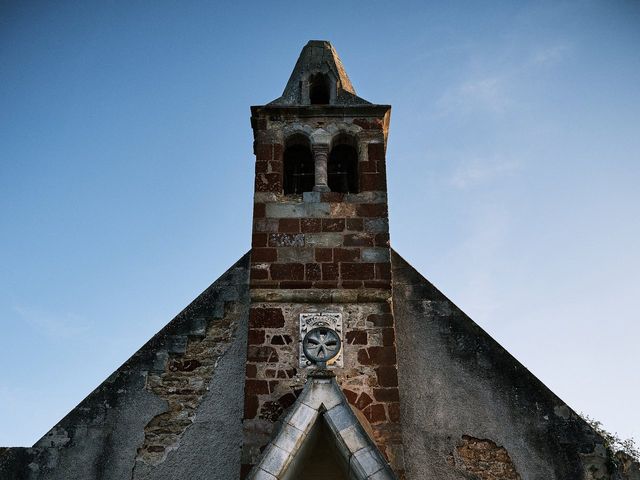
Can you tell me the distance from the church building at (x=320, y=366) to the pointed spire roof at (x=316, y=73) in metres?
0.07

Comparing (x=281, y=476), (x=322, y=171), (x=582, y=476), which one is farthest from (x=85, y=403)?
(x=582, y=476)

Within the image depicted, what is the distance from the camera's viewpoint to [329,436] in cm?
673

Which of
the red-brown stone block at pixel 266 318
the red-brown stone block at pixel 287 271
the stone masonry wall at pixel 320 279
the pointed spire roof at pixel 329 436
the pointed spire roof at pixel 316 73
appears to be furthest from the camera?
the pointed spire roof at pixel 316 73

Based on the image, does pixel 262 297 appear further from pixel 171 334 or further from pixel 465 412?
pixel 465 412

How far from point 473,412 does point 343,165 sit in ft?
11.0

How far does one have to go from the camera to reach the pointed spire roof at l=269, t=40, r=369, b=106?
930cm

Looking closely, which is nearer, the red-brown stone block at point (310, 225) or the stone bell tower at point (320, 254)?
the stone bell tower at point (320, 254)

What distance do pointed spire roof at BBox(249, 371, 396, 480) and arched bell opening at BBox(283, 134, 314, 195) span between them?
2997 millimetres

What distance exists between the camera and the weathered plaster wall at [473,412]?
7.99 metres

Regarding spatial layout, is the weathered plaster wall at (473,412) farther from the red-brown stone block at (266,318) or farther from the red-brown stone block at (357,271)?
the red-brown stone block at (266,318)

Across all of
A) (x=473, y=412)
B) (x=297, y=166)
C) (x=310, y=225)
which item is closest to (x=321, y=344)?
(x=310, y=225)

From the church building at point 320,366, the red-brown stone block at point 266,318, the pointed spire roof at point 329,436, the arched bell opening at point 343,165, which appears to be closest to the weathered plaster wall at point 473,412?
the church building at point 320,366

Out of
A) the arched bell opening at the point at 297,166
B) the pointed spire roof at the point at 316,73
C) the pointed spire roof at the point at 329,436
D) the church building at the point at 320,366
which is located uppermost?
the pointed spire roof at the point at 316,73

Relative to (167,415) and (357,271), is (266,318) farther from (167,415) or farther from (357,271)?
(167,415)
